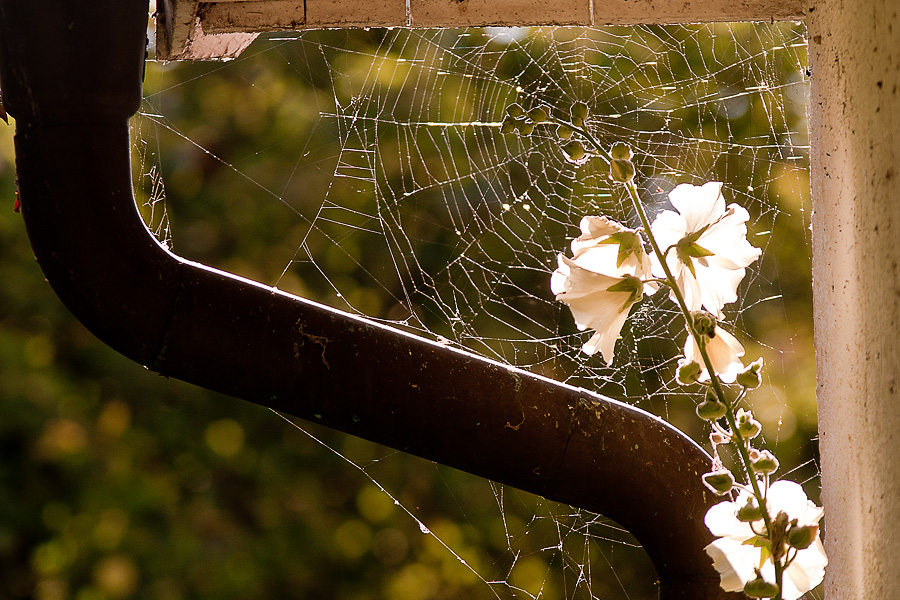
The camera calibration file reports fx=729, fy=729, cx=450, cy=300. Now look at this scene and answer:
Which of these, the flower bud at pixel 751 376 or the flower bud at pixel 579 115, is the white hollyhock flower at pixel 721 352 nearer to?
the flower bud at pixel 751 376

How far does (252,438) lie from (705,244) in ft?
11.2

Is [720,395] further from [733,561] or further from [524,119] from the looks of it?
[524,119]

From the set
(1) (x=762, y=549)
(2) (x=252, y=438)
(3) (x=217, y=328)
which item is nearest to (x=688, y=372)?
(1) (x=762, y=549)

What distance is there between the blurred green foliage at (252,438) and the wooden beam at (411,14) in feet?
6.56

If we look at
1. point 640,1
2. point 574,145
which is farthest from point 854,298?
point 640,1

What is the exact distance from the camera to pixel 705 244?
475mm

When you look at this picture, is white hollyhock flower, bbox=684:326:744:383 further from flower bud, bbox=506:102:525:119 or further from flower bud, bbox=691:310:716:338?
flower bud, bbox=506:102:525:119

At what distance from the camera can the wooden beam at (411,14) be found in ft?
2.22

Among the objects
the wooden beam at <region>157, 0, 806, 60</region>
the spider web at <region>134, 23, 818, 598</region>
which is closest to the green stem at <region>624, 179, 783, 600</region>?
the wooden beam at <region>157, 0, 806, 60</region>

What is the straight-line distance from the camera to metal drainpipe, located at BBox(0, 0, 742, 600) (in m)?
0.58

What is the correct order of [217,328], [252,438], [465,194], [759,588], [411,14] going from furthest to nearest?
[252,438] → [465,194] → [411,14] → [217,328] → [759,588]

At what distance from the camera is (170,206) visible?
338 cm

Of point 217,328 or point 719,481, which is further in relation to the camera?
point 217,328

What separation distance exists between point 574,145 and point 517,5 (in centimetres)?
28
